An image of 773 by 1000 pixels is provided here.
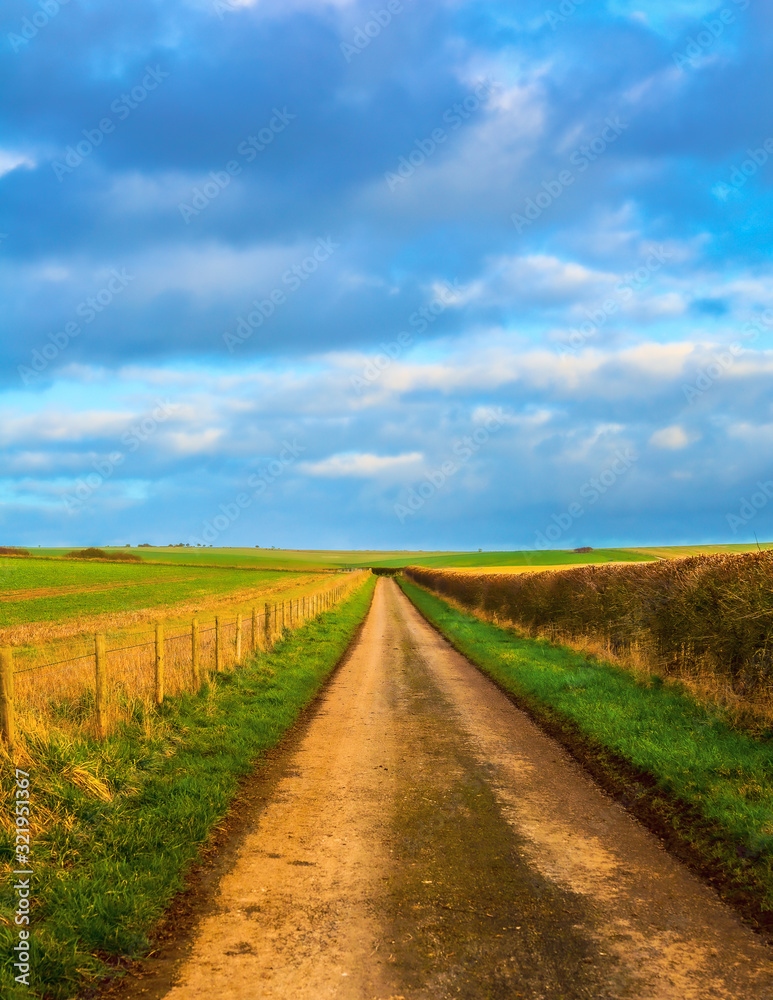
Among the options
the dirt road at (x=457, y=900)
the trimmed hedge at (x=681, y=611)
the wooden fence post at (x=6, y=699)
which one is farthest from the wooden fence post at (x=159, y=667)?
the trimmed hedge at (x=681, y=611)

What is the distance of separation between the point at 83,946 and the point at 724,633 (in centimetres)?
1100

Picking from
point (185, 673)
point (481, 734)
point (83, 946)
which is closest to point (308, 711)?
point (185, 673)

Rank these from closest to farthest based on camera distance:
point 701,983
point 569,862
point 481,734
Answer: point 701,983, point 569,862, point 481,734

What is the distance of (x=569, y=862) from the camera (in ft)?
20.5

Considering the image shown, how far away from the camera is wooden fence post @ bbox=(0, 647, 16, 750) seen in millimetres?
7801

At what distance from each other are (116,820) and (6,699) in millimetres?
2204

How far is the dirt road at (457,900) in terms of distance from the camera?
438 cm

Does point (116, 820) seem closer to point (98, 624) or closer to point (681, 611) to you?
point (681, 611)

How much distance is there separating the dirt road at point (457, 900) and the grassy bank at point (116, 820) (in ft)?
1.99

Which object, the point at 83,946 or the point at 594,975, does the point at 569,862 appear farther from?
the point at 83,946

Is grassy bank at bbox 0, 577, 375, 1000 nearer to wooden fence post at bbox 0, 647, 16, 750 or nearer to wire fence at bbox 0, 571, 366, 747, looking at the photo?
wooden fence post at bbox 0, 647, 16, 750

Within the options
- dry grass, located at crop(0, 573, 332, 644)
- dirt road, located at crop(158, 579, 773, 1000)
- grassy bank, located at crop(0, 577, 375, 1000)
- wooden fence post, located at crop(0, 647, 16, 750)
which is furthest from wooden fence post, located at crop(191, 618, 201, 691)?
dry grass, located at crop(0, 573, 332, 644)

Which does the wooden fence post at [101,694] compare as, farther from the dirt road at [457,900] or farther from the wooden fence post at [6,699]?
the dirt road at [457,900]

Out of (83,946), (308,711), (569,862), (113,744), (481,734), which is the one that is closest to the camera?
(83,946)
